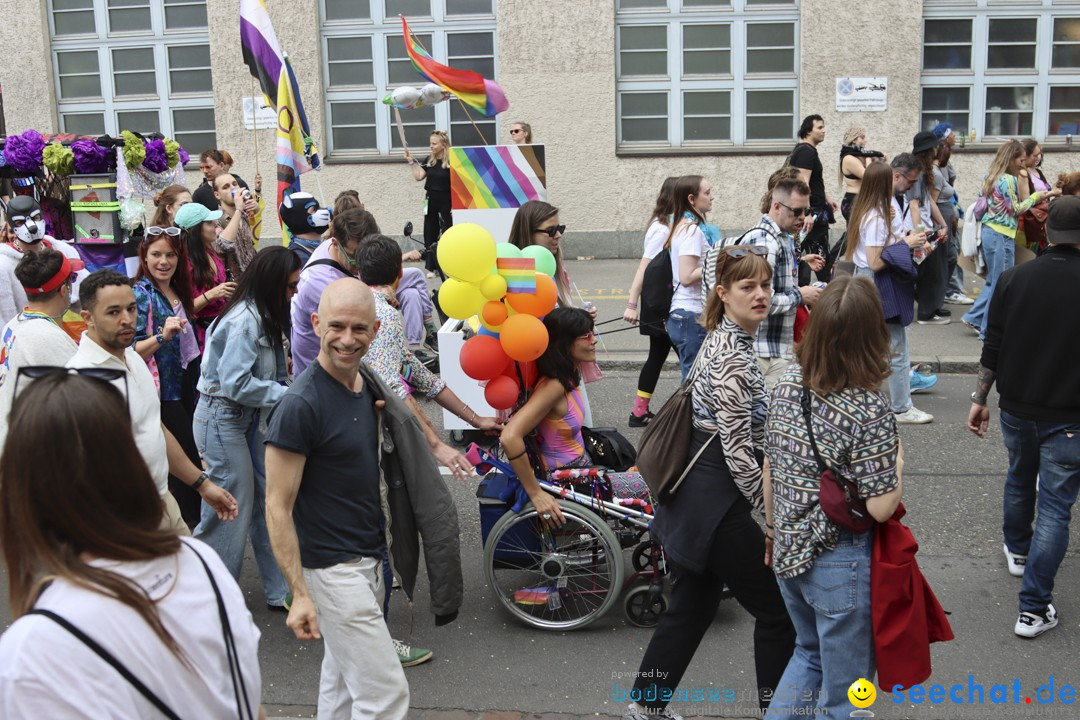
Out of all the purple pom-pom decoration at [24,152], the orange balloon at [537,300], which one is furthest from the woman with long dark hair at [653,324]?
the purple pom-pom decoration at [24,152]

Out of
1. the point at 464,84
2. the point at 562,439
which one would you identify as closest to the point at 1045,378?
the point at 562,439

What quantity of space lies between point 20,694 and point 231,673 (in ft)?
1.28

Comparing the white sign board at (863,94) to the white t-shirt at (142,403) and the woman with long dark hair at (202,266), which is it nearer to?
the woman with long dark hair at (202,266)

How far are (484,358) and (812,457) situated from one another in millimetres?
1997

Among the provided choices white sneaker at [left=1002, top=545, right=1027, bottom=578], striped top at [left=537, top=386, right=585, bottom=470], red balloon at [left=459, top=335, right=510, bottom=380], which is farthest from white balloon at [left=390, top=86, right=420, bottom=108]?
white sneaker at [left=1002, top=545, right=1027, bottom=578]

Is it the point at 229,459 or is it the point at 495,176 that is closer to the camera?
the point at 229,459

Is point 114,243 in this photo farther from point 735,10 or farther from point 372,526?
point 735,10

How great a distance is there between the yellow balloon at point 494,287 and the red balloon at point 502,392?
15.1 inches

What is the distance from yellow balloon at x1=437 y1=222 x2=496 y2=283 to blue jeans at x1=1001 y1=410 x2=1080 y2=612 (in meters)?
2.49

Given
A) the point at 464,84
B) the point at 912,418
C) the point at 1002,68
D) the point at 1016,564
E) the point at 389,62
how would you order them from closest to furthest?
the point at 1016,564, the point at 912,418, the point at 464,84, the point at 1002,68, the point at 389,62

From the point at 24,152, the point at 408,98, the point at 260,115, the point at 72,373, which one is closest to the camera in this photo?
the point at 72,373

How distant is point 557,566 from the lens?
4809mm

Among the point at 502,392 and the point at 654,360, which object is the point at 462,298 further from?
the point at 654,360

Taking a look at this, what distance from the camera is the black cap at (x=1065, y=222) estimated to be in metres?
4.54
